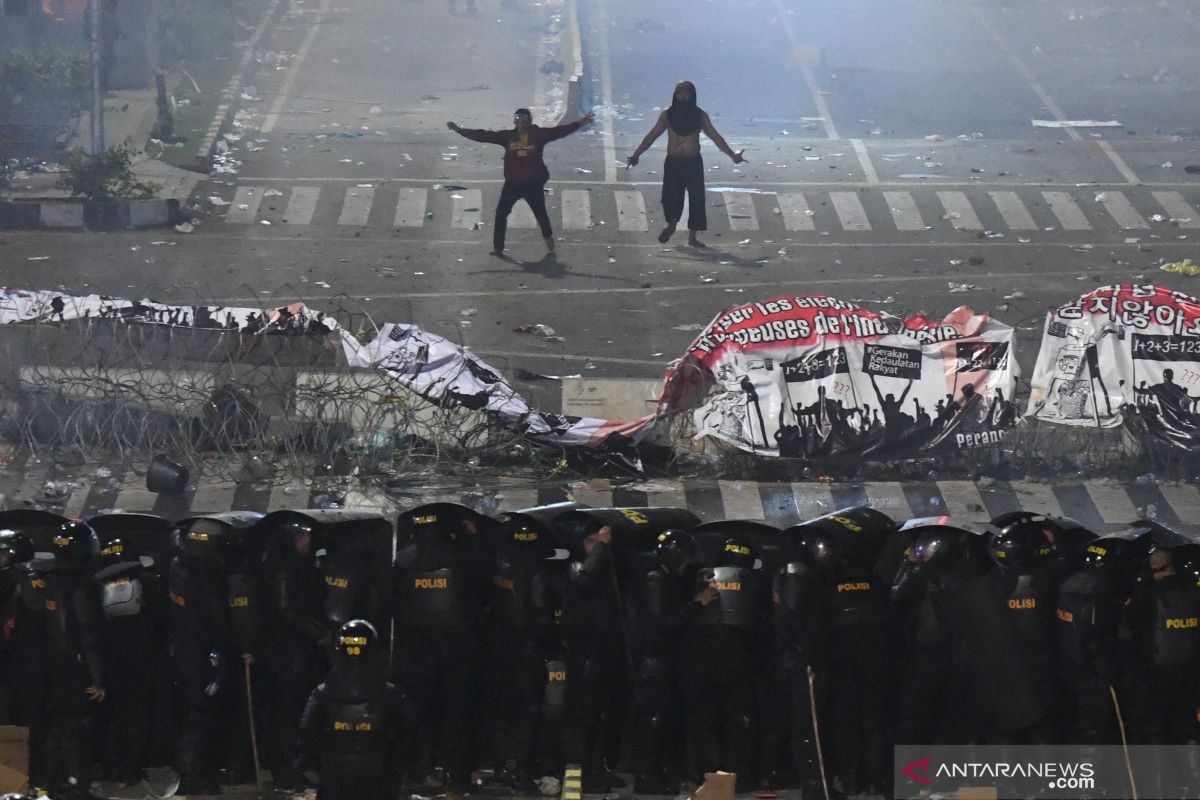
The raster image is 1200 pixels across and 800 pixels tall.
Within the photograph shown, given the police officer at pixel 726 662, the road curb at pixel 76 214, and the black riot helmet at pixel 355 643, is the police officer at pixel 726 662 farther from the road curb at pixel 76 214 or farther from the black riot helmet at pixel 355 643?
the road curb at pixel 76 214

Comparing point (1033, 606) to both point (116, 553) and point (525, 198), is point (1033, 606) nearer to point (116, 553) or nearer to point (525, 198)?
point (116, 553)

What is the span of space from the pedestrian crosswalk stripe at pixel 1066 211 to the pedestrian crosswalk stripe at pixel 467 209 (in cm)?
672

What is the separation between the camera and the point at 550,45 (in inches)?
1161

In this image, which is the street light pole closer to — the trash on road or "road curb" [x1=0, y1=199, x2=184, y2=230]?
"road curb" [x1=0, y1=199, x2=184, y2=230]

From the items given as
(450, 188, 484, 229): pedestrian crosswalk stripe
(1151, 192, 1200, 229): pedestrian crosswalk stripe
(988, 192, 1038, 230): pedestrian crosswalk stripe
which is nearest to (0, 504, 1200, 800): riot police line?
→ (450, 188, 484, 229): pedestrian crosswalk stripe

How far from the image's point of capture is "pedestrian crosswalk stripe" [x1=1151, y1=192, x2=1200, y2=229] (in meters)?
20.0

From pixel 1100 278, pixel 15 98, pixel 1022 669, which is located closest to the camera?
pixel 1022 669

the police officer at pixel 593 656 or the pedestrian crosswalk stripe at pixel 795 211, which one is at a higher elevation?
the police officer at pixel 593 656

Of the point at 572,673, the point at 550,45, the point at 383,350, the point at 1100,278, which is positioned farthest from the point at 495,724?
the point at 550,45

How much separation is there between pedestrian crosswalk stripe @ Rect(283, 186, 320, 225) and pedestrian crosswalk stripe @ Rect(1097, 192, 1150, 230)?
30.7 feet

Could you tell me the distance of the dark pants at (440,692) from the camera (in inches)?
323

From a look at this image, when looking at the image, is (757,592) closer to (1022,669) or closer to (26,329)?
(1022,669)

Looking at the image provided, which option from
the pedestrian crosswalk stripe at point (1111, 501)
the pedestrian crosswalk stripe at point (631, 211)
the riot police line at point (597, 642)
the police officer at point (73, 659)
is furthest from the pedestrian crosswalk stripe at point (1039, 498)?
the pedestrian crosswalk stripe at point (631, 211)

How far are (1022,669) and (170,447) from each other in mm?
6647
